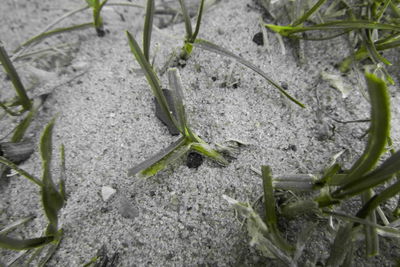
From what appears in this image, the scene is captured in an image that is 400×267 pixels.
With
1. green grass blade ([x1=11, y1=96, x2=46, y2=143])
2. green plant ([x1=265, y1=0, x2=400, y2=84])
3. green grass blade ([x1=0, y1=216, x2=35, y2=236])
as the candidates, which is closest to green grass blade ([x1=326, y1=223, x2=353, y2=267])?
green plant ([x1=265, y1=0, x2=400, y2=84])

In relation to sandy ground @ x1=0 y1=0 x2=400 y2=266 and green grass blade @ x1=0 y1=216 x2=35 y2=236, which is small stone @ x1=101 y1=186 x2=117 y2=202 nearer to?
sandy ground @ x1=0 y1=0 x2=400 y2=266

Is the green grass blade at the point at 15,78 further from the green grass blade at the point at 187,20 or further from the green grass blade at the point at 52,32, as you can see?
the green grass blade at the point at 187,20

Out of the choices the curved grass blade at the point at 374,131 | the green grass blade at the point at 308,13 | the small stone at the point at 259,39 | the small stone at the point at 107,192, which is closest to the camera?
the curved grass blade at the point at 374,131

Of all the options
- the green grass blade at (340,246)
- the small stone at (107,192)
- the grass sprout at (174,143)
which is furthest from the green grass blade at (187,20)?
the green grass blade at (340,246)

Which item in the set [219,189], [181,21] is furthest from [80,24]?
[219,189]

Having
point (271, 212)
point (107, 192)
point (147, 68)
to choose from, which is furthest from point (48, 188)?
point (271, 212)

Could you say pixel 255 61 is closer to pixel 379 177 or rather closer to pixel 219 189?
pixel 219 189
